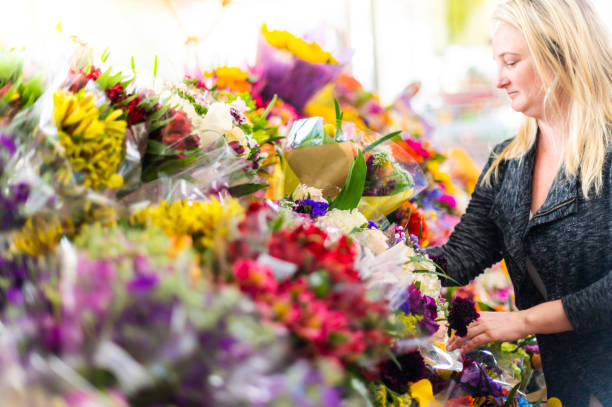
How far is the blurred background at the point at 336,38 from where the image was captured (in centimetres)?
178

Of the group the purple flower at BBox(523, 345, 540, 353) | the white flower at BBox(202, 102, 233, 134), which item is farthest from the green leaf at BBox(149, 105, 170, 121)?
the purple flower at BBox(523, 345, 540, 353)

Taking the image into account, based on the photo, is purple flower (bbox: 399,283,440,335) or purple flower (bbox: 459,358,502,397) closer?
purple flower (bbox: 399,283,440,335)

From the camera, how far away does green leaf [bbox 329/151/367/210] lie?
1.03 meters

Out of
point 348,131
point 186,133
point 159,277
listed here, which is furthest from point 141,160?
point 348,131

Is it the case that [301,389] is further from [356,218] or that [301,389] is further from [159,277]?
[356,218]

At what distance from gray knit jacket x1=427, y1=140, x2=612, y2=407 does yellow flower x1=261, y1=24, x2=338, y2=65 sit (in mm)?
717

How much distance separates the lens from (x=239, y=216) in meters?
0.63

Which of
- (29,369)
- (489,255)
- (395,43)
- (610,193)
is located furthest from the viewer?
(395,43)

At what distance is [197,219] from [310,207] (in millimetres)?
324

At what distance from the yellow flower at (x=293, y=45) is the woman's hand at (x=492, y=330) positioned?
3.24ft

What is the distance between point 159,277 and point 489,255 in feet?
3.90

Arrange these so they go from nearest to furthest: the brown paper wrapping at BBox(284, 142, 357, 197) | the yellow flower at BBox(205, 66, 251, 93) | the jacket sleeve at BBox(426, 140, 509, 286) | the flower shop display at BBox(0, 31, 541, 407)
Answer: the flower shop display at BBox(0, 31, 541, 407)
the brown paper wrapping at BBox(284, 142, 357, 197)
the jacket sleeve at BBox(426, 140, 509, 286)
the yellow flower at BBox(205, 66, 251, 93)

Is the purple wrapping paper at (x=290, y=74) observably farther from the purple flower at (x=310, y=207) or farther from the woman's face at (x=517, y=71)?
the purple flower at (x=310, y=207)

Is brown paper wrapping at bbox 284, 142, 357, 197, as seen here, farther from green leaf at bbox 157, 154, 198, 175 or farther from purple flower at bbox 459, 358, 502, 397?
purple flower at bbox 459, 358, 502, 397
